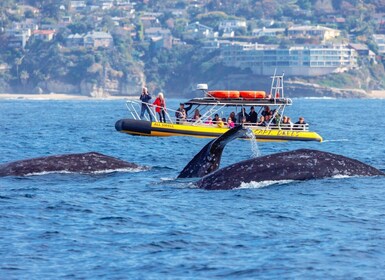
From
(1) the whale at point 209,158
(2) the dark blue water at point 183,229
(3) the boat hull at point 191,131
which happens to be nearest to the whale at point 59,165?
(2) the dark blue water at point 183,229

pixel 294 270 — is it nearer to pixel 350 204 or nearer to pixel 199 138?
pixel 350 204

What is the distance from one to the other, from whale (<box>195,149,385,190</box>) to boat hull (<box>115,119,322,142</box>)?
23962mm

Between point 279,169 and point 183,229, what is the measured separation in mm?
3985

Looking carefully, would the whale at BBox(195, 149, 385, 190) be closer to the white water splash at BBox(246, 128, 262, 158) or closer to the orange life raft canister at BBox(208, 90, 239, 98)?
the white water splash at BBox(246, 128, 262, 158)

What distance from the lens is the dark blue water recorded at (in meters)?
16.8

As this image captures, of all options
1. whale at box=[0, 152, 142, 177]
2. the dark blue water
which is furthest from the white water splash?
whale at box=[0, 152, 142, 177]

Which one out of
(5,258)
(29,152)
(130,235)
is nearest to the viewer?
(5,258)

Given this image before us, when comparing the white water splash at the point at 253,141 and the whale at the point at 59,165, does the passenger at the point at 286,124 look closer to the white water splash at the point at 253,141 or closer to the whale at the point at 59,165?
the white water splash at the point at 253,141

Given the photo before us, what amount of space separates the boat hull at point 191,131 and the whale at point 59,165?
21179 millimetres

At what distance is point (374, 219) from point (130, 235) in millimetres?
4727

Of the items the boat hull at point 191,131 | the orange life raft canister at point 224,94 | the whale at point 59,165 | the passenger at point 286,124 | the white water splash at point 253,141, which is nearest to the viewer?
the white water splash at point 253,141

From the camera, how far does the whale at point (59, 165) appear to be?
1028 inches

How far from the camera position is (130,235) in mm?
19203

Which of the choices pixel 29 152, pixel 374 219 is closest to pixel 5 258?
pixel 374 219
